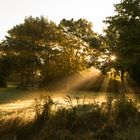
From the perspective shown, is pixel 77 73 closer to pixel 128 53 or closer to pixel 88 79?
pixel 88 79

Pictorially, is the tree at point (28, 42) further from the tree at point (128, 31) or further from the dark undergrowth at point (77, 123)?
the dark undergrowth at point (77, 123)

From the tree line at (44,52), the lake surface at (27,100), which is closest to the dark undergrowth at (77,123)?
the lake surface at (27,100)

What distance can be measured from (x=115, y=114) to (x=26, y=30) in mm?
51380

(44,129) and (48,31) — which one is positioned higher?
(48,31)

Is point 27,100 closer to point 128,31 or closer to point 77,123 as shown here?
point 128,31

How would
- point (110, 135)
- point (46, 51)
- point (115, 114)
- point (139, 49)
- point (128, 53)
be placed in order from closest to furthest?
point (110, 135) → point (115, 114) → point (139, 49) → point (128, 53) → point (46, 51)

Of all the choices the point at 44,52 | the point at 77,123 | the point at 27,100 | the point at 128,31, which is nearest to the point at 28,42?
the point at 44,52

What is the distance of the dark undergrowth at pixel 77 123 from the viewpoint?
32.8 feet

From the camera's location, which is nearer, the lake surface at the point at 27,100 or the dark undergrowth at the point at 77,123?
the dark undergrowth at the point at 77,123

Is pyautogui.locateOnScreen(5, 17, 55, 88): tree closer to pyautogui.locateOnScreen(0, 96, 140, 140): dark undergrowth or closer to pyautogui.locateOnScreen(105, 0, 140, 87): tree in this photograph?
pyautogui.locateOnScreen(105, 0, 140, 87): tree

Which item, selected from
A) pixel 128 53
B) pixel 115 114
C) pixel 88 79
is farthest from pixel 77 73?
pixel 115 114

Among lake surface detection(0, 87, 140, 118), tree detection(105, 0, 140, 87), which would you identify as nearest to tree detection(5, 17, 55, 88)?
lake surface detection(0, 87, 140, 118)

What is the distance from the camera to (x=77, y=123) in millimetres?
10766

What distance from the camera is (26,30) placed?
201 feet
